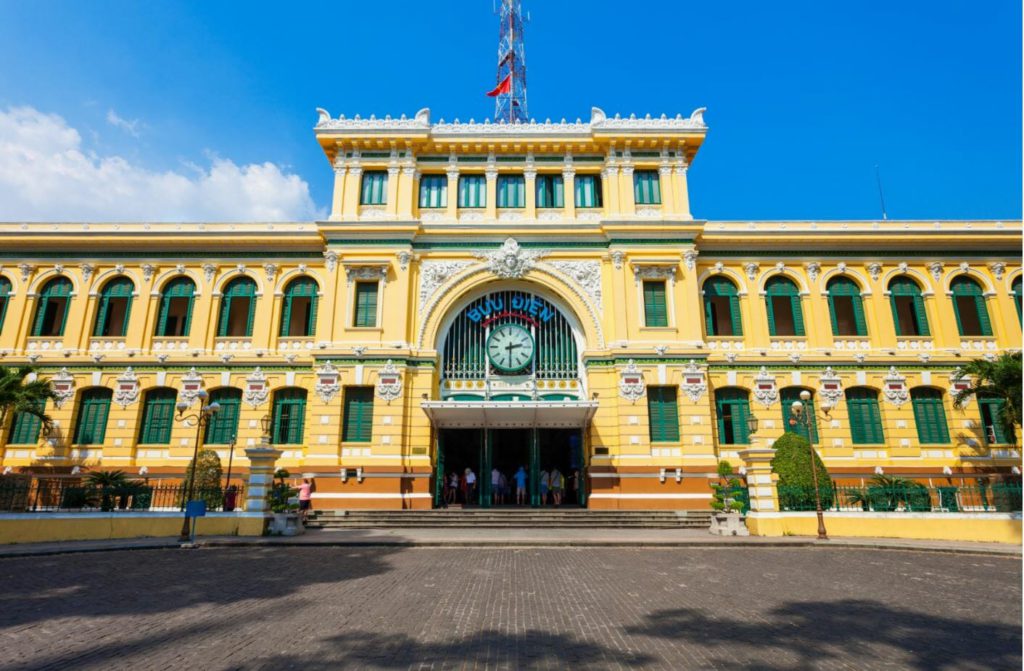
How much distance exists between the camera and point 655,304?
79.1ft

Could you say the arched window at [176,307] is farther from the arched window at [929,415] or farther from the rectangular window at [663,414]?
the arched window at [929,415]

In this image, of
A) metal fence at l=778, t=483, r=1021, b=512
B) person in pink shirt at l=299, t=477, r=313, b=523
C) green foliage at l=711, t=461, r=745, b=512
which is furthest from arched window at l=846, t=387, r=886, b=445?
person in pink shirt at l=299, t=477, r=313, b=523

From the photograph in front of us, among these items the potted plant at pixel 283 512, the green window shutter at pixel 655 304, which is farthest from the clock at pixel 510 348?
the potted plant at pixel 283 512

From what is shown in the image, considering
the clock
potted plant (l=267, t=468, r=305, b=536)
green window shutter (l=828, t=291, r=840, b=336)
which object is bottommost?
potted plant (l=267, t=468, r=305, b=536)

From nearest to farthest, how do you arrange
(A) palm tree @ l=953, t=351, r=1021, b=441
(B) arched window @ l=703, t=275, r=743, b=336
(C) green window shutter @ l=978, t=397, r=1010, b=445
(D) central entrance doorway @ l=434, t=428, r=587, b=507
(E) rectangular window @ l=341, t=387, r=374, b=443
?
(A) palm tree @ l=953, t=351, r=1021, b=441
(E) rectangular window @ l=341, t=387, r=374, b=443
(D) central entrance doorway @ l=434, t=428, r=587, b=507
(C) green window shutter @ l=978, t=397, r=1010, b=445
(B) arched window @ l=703, t=275, r=743, b=336

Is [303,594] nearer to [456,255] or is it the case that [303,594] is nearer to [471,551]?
[471,551]

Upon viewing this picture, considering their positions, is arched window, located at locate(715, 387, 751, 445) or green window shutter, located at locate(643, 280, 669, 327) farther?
green window shutter, located at locate(643, 280, 669, 327)

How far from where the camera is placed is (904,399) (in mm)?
23812

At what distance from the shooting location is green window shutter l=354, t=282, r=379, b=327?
941 inches

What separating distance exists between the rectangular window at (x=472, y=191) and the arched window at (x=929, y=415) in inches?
811

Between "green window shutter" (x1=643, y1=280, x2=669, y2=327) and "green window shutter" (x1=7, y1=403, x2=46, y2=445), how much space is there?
84.7ft

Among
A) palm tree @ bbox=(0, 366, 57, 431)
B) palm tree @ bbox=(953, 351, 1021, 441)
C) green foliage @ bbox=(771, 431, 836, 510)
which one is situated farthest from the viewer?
palm tree @ bbox=(953, 351, 1021, 441)

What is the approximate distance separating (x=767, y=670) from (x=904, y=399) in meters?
23.4

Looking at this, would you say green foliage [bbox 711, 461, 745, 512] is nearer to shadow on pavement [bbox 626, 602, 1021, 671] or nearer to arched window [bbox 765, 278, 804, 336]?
arched window [bbox 765, 278, 804, 336]
